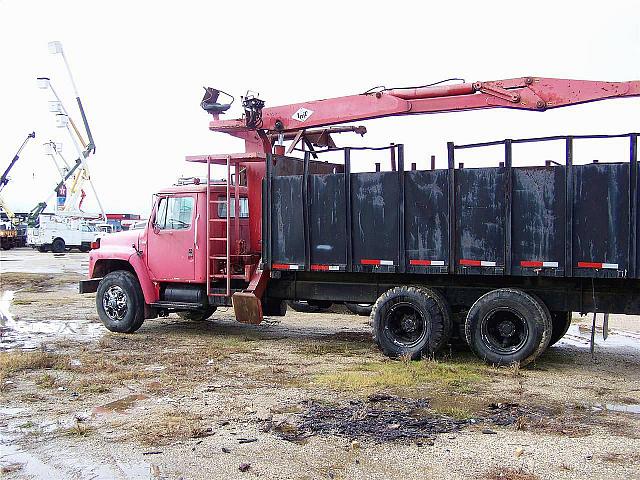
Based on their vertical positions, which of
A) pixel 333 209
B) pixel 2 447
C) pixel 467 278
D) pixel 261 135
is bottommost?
pixel 2 447

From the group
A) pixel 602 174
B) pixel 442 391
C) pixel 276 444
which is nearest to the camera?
pixel 276 444

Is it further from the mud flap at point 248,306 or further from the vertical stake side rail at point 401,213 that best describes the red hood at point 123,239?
the vertical stake side rail at point 401,213

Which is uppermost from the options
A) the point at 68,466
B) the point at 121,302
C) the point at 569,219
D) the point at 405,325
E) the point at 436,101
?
the point at 436,101

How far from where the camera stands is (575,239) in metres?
8.11

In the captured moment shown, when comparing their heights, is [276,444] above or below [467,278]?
below

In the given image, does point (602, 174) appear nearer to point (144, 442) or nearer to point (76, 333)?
point (144, 442)

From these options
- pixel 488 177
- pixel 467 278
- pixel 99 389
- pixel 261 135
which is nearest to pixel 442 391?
pixel 467 278

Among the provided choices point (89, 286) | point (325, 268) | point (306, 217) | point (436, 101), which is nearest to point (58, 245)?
point (89, 286)

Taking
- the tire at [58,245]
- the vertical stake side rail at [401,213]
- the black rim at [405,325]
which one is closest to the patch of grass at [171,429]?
the black rim at [405,325]

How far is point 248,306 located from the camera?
33.9 feet

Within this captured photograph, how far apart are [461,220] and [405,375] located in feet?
7.20

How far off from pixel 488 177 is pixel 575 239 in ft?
4.34

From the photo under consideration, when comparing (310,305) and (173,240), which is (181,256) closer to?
(173,240)

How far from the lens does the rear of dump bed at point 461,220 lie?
314 inches
